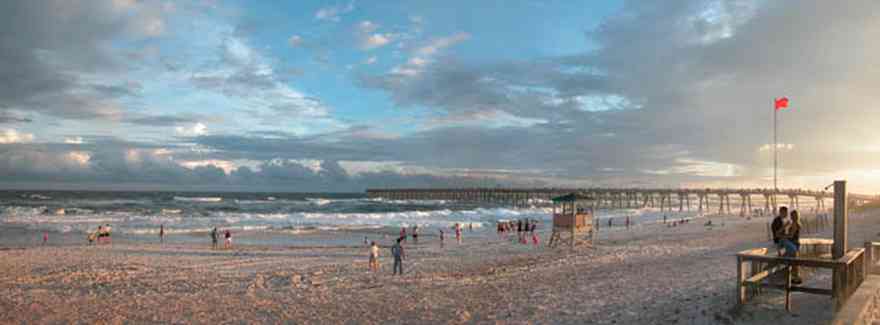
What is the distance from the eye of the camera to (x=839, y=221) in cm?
719

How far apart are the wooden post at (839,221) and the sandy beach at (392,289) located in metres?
0.89

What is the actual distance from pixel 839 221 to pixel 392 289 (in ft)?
28.9

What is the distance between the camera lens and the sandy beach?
9012 mm

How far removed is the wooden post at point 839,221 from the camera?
6.97 m

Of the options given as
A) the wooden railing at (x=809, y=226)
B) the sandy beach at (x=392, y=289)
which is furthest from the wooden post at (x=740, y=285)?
the wooden railing at (x=809, y=226)

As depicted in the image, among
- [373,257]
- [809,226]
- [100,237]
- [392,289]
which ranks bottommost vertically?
[100,237]

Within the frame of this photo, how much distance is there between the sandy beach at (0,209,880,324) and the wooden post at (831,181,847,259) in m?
0.89

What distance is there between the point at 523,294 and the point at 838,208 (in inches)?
233

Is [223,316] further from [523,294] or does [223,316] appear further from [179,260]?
[179,260]

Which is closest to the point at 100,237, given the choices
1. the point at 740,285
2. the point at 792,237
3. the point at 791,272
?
the point at 740,285

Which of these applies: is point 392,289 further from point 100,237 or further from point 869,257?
point 100,237

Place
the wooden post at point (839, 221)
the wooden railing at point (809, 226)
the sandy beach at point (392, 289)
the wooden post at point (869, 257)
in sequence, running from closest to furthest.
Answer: the wooden post at point (839, 221)
the wooden post at point (869, 257)
the sandy beach at point (392, 289)
the wooden railing at point (809, 226)

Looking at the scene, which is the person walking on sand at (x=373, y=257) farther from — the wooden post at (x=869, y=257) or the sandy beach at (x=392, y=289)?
the wooden post at (x=869, y=257)

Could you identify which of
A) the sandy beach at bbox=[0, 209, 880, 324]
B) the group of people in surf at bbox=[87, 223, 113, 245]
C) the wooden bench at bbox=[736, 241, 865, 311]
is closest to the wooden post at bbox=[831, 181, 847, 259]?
the wooden bench at bbox=[736, 241, 865, 311]
